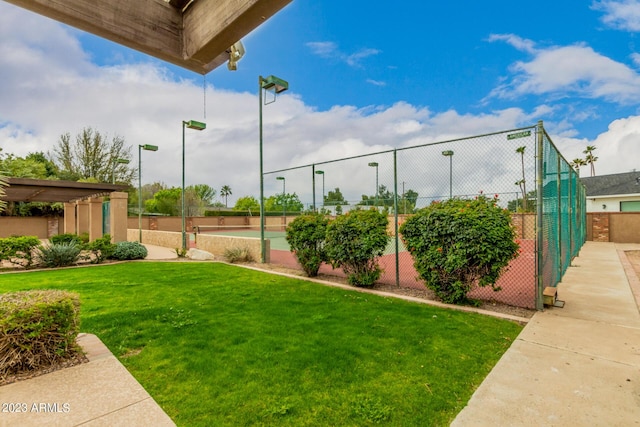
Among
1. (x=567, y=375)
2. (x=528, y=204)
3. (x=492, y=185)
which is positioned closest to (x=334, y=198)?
(x=492, y=185)

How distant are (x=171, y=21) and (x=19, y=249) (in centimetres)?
1035

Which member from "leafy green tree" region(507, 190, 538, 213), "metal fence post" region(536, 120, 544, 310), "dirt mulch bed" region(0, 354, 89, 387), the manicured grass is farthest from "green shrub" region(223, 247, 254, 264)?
"metal fence post" region(536, 120, 544, 310)

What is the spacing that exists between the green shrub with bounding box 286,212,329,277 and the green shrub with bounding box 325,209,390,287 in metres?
0.49

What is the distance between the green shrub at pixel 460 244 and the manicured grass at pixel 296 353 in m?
0.57

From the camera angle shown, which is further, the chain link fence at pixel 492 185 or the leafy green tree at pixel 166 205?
the leafy green tree at pixel 166 205

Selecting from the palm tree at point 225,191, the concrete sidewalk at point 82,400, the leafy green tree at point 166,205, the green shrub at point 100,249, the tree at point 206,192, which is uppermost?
the palm tree at point 225,191

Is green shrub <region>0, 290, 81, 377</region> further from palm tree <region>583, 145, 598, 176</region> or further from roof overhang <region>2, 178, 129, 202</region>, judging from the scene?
palm tree <region>583, 145, 598, 176</region>

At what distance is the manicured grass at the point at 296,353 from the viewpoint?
2.23 metres

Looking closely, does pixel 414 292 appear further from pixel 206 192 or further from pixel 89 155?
pixel 206 192

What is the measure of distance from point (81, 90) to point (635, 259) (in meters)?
22.5

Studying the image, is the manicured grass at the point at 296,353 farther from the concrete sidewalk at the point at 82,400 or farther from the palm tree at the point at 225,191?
the palm tree at the point at 225,191

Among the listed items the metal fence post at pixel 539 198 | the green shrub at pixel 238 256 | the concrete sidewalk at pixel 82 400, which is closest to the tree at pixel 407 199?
the metal fence post at pixel 539 198

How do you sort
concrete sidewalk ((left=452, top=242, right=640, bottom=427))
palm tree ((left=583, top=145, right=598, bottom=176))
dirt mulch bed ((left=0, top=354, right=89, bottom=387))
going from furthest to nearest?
1. palm tree ((left=583, top=145, right=598, bottom=176))
2. dirt mulch bed ((left=0, top=354, right=89, bottom=387))
3. concrete sidewalk ((left=452, top=242, right=640, bottom=427))

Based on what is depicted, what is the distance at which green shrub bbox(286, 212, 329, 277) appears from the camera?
280 inches
